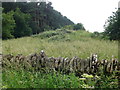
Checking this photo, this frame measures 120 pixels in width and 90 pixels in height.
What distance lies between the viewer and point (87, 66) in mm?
4492

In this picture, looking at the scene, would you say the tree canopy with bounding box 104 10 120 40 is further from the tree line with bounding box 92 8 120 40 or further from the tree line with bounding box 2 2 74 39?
the tree line with bounding box 2 2 74 39

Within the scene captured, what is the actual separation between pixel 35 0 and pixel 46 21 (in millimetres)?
4840

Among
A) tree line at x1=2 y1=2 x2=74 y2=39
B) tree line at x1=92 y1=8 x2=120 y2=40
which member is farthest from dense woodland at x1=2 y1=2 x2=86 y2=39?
tree line at x1=92 y1=8 x2=120 y2=40

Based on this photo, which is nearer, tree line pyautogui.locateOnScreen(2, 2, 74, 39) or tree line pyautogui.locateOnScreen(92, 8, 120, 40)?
tree line pyautogui.locateOnScreen(92, 8, 120, 40)

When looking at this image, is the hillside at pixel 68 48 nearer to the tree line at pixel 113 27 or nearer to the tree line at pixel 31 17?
the tree line at pixel 113 27

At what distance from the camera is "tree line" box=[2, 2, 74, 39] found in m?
27.0

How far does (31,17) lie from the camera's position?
33031 millimetres

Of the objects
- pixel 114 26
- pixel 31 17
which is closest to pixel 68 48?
pixel 114 26

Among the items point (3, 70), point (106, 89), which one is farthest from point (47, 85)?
point (3, 70)

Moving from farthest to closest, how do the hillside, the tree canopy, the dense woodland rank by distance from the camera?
the dense woodland → the tree canopy → the hillside

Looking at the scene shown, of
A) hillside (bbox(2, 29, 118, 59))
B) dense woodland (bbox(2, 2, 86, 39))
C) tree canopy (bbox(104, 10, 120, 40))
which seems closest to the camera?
hillside (bbox(2, 29, 118, 59))

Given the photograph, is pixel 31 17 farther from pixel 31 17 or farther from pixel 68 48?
pixel 68 48

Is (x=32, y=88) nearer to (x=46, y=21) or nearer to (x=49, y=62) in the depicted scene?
(x=49, y=62)

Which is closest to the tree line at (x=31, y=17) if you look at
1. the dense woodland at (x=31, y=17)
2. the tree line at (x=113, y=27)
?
the dense woodland at (x=31, y=17)
